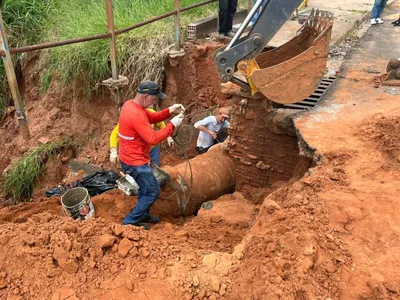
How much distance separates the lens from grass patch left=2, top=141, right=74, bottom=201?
577 centimetres

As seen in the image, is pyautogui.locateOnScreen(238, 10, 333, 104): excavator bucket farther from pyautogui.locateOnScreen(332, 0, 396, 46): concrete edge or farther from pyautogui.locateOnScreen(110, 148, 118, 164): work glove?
pyautogui.locateOnScreen(332, 0, 396, 46): concrete edge

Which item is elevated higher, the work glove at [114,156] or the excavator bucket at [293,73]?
the excavator bucket at [293,73]

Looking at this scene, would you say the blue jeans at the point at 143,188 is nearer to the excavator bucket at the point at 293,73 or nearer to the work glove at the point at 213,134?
the excavator bucket at the point at 293,73

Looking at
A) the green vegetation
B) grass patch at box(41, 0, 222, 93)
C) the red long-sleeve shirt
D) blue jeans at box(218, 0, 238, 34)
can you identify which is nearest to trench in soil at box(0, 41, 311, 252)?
the red long-sleeve shirt

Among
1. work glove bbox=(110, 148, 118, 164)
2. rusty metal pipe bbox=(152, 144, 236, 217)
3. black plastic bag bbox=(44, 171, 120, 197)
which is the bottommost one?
black plastic bag bbox=(44, 171, 120, 197)

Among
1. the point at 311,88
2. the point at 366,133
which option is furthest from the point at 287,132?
the point at 366,133

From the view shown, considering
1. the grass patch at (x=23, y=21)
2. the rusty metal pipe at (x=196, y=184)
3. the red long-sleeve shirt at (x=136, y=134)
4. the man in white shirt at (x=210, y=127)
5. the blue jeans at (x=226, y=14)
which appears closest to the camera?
the red long-sleeve shirt at (x=136, y=134)

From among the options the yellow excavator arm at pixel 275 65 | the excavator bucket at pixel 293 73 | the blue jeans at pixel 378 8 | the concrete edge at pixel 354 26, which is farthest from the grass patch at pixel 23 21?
the blue jeans at pixel 378 8

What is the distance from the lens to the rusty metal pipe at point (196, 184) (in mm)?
4629

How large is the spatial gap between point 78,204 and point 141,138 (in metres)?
1.02

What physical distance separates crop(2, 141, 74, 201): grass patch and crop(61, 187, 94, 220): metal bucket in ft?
Result: 5.61

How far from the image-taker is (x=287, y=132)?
4.19 m

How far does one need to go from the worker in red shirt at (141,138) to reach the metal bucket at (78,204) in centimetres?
44

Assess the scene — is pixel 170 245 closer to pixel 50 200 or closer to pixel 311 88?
pixel 311 88
